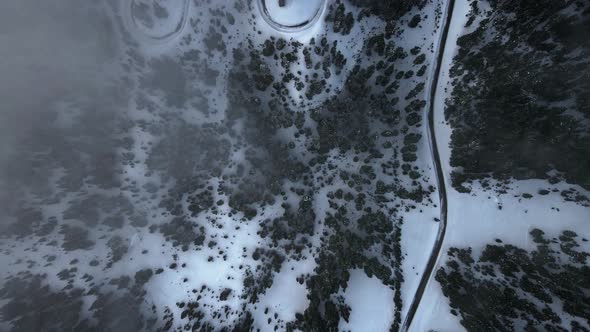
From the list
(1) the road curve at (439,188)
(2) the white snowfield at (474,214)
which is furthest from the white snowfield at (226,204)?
(1) the road curve at (439,188)

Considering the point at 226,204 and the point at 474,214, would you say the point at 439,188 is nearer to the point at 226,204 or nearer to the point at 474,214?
the point at 474,214

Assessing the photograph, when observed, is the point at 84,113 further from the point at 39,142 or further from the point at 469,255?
the point at 469,255

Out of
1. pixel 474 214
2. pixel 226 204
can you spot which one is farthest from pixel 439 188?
pixel 226 204

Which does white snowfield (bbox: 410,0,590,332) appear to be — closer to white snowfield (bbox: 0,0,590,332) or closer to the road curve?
white snowfield (bbox: 0,0,590,332)

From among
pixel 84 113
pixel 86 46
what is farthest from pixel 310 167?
pixel 86 46

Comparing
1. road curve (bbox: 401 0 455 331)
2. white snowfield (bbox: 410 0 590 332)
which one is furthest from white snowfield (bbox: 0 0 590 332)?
road curve (bbox: 401 0 455 331)

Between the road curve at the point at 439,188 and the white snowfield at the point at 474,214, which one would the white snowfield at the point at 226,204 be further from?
the road curve at the point at 439,188

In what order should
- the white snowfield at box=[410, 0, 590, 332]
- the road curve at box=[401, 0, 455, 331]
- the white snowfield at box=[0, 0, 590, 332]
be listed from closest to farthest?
the white snowfield at box=[410, 0, 590, 332] → the white snowfield at box=[0, 0, 590, 332] → the road curve at box=[401, 0, 455, 331]

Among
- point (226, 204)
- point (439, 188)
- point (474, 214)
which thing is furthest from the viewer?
point (226, 204)
